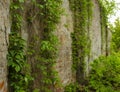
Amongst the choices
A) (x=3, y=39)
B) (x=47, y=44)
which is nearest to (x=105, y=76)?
(x=47, y=44)

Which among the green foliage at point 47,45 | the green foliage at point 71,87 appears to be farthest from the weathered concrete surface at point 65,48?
the green foliage at point 47,45

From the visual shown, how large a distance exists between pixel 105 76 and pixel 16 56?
483cm

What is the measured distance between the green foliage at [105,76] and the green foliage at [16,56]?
11.7 ft

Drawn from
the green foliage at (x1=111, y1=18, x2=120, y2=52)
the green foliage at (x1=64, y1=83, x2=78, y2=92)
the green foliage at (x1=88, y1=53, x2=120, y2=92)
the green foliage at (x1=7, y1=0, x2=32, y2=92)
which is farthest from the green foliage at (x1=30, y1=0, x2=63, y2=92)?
the green foliage at (x1=111, y1=18, x2=120, y2=52)

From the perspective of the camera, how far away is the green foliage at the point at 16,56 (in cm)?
326

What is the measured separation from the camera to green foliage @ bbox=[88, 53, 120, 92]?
6.87 m

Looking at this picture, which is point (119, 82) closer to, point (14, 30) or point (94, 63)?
point (94, 63)

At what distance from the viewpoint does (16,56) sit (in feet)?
10.8

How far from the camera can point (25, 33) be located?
390 cm

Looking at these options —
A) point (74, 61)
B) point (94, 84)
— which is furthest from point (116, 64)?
point (74, 61)

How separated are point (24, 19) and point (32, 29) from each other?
0.28 meters

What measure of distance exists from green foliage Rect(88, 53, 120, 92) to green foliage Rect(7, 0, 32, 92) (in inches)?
140

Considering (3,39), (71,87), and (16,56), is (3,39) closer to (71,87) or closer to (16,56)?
(16,56)

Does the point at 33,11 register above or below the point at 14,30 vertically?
above
